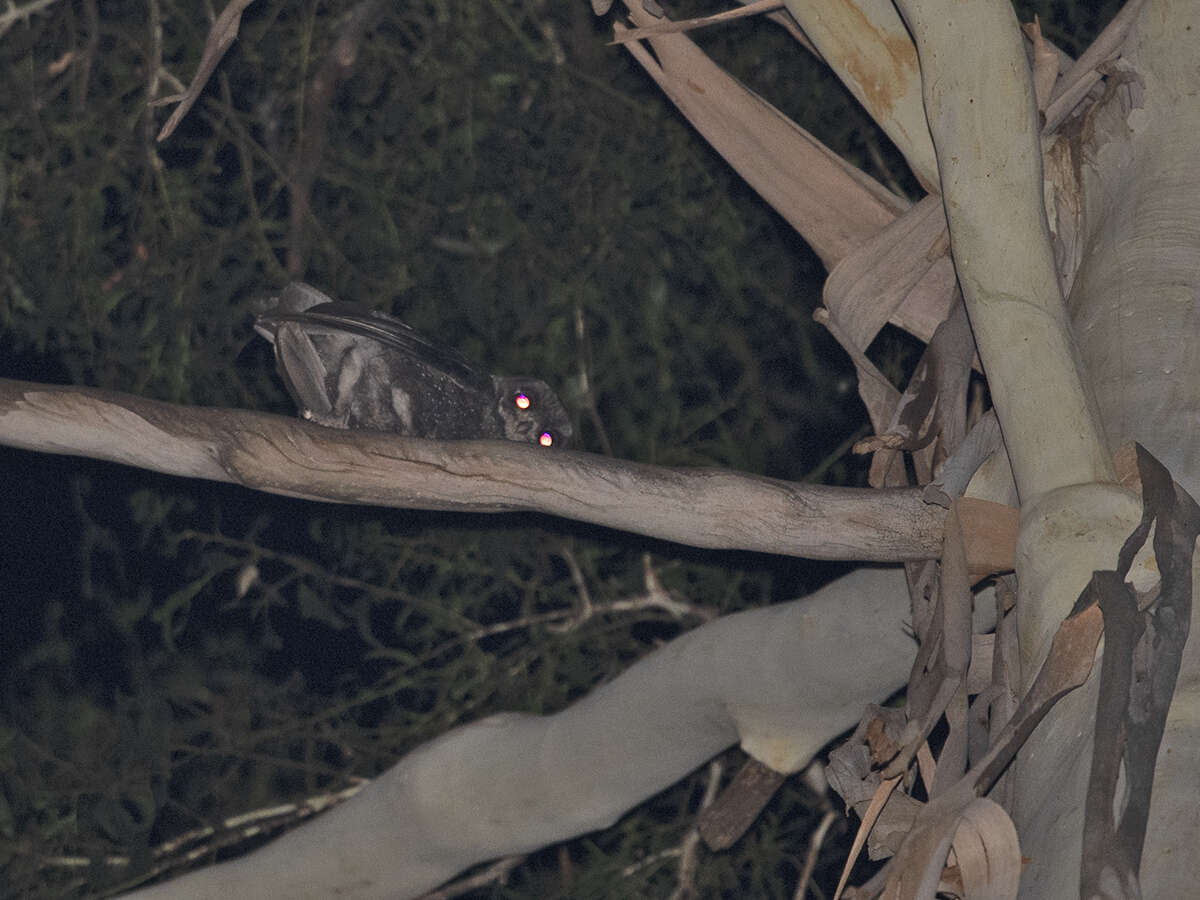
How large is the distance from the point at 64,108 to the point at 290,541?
708mm

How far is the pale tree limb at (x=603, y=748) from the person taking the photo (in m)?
1.62

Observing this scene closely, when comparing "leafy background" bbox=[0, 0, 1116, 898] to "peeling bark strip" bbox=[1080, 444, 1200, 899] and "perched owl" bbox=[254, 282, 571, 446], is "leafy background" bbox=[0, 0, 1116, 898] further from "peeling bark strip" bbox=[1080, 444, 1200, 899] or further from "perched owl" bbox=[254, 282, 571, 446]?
"peeling bark strip" bbox=[1080, 444, 1200, 899]

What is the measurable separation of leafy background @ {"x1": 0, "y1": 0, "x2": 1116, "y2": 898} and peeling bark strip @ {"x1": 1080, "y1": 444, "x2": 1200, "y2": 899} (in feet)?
3.34

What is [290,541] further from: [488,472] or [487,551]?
[488,472]

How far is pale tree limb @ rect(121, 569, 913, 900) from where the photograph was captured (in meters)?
A: 1.62

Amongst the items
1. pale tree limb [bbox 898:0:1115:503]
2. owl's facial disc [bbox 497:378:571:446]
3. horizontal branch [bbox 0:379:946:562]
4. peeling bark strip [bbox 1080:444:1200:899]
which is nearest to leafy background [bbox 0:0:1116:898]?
owl's facial disc [bbox 497:378:571:446]

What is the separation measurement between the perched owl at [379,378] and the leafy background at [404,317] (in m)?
0.26

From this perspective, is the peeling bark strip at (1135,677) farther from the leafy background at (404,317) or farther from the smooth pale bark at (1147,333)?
the leafy background at (404,317)

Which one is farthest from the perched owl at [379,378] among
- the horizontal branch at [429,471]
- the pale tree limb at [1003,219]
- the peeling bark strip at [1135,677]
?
the peeling bark strip at [1135,677]

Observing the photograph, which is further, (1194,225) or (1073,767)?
(1194,225)

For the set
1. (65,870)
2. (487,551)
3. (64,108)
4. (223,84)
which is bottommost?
(65,870)

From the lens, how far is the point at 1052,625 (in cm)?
114

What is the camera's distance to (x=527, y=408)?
183cm

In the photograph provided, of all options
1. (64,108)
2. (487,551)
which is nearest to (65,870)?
(487,551)
